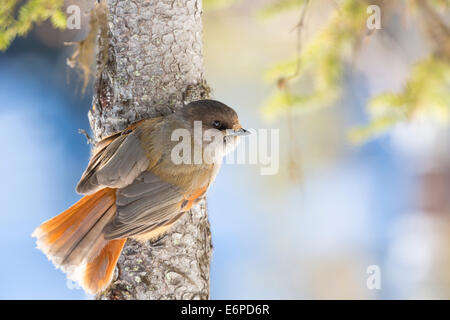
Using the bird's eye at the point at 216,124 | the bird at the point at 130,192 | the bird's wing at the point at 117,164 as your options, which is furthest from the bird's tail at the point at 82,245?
the bird's eye at the point at 216,124

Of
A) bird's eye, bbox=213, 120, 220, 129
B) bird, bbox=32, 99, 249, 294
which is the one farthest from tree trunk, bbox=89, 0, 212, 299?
bird's eye, bbox=213, 120, 220, 129

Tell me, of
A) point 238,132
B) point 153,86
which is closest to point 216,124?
point 238,132

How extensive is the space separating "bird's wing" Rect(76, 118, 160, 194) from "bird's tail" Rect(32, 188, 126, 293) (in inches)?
5.0

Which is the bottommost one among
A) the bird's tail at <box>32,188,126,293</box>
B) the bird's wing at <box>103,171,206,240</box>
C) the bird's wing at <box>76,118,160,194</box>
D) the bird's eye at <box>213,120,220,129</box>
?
the bird's tail at <box>32,188,126,293</box>

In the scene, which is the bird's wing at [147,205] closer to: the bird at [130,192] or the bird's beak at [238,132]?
the bird at [130,192]

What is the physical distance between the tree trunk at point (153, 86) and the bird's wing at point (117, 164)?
94mm

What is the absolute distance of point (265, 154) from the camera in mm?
3260

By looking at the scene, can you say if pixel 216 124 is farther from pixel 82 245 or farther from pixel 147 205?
pixel 82 245

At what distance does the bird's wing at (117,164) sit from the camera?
241 cm

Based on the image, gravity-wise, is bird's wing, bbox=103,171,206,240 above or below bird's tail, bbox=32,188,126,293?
above

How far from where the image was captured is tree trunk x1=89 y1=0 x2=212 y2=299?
95.2 inches

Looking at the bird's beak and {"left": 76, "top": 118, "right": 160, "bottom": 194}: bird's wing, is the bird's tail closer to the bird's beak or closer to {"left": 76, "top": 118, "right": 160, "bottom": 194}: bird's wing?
{"left": 76, "top": 118, "right": 160, "bottom": 194}: bird's wing
